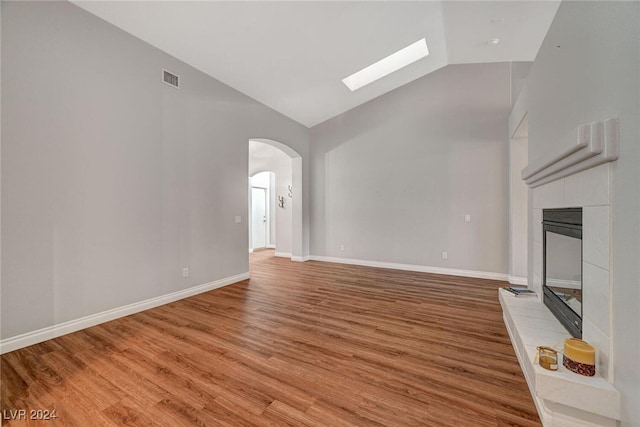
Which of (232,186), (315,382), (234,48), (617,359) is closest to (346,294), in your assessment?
(315,382)

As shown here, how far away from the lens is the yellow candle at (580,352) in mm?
1452

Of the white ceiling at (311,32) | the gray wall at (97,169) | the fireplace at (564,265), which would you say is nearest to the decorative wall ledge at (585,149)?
the fireplace at (564,265)

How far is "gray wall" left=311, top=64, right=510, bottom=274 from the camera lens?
15.6ft

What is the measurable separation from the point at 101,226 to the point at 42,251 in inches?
20.2

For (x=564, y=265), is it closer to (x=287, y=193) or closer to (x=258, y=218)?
(x=287, y=193)

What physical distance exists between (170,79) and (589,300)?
4.71 meters

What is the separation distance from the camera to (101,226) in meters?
2.95

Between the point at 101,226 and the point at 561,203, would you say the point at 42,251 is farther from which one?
the point at 561,203

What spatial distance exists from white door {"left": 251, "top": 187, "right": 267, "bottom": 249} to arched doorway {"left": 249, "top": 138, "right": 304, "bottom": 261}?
91 centimetres

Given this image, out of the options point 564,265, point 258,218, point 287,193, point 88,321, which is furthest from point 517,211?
point 258,218

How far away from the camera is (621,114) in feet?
4.43

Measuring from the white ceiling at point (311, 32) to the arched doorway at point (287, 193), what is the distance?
2.04m

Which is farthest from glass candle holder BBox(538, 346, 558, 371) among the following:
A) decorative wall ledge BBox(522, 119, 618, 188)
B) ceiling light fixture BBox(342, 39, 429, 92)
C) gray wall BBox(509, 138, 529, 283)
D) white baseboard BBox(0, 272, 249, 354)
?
ceiling light fixture BBox(342, 39, 429, 92)

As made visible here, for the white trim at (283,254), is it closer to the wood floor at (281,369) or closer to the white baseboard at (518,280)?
the wood floor at (281,369)
